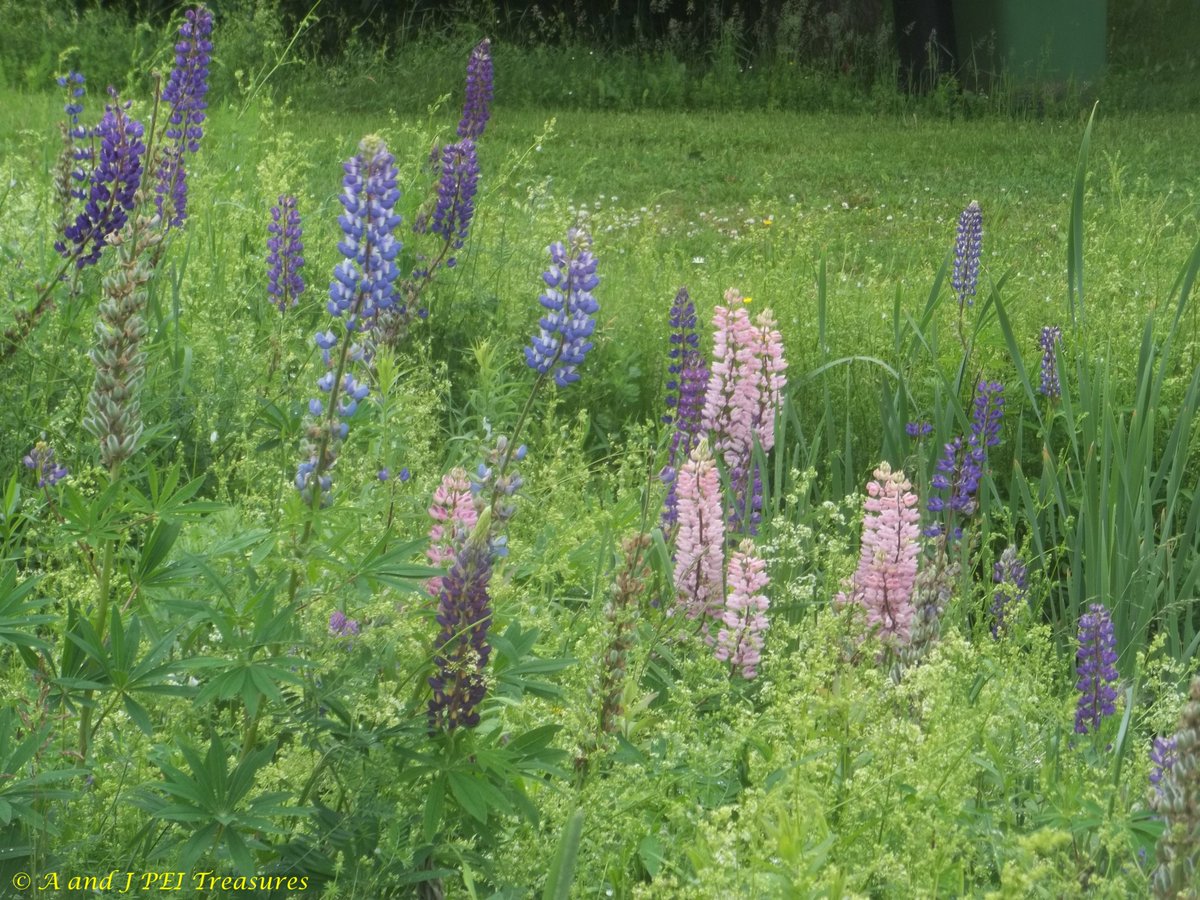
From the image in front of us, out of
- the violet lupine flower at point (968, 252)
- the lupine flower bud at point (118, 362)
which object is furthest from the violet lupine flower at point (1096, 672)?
the violet lupine flower at point (968, 252)

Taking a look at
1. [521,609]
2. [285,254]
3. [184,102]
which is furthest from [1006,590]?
[184,102]

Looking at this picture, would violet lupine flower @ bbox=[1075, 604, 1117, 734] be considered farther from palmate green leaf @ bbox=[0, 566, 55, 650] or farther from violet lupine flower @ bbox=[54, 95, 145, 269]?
violet lupine flower @ bbox=[54, 95, 145, 269]

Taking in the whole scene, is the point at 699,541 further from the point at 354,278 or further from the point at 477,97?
the point at 477,97

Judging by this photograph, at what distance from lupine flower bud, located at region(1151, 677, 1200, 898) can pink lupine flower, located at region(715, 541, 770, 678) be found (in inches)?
50.0

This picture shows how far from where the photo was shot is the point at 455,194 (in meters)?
4.22

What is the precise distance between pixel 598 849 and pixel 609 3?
1423 centimetres

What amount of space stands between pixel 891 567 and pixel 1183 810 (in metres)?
1.27

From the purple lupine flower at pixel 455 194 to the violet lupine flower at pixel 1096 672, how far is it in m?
2.25

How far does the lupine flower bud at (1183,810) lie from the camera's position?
1.21 metres

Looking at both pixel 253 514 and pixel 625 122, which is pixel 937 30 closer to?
pixel 625 122

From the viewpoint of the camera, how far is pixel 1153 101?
12477mm

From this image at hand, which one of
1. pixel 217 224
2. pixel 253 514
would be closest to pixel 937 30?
pixel 217 224

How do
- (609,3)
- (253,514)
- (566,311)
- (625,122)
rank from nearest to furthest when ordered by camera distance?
1. (566,311)
2. (253,514)
3. (625,122)
4. (609,3)

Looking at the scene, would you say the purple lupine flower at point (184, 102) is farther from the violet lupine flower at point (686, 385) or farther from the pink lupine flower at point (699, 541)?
the pink lupine flower at point (699, 541)
